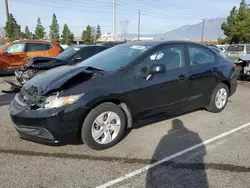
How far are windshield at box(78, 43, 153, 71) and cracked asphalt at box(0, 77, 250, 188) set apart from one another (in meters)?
1.20

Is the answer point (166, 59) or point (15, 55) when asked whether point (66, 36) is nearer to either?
point (15, 55)

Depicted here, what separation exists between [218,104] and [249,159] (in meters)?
2.22

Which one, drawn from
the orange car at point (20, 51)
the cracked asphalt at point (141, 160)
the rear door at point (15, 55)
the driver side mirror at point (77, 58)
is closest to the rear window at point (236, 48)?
the orange car at point (20, 51)

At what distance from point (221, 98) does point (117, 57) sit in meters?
2.59

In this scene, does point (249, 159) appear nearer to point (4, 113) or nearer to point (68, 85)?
point (68, 85)

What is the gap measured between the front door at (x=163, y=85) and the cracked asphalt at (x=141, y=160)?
413mm

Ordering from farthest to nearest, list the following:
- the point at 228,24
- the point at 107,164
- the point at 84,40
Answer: the point at 84,40 < the point at 228,24 < the point at 107,164

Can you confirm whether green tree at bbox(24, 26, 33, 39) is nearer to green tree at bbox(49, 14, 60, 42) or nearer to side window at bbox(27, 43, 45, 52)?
green tree at bbox(49, 14, 60, 42)

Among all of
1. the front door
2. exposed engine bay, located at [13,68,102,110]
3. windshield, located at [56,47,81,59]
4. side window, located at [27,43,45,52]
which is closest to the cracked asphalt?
the front door

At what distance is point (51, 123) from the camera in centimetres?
344

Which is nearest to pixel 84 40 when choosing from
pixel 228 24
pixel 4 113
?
pixel 228 24

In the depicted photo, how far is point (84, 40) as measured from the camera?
6050 centimetres

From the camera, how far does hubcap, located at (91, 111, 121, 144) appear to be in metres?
3.76

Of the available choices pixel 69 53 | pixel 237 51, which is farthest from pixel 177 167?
pixel 237 51
